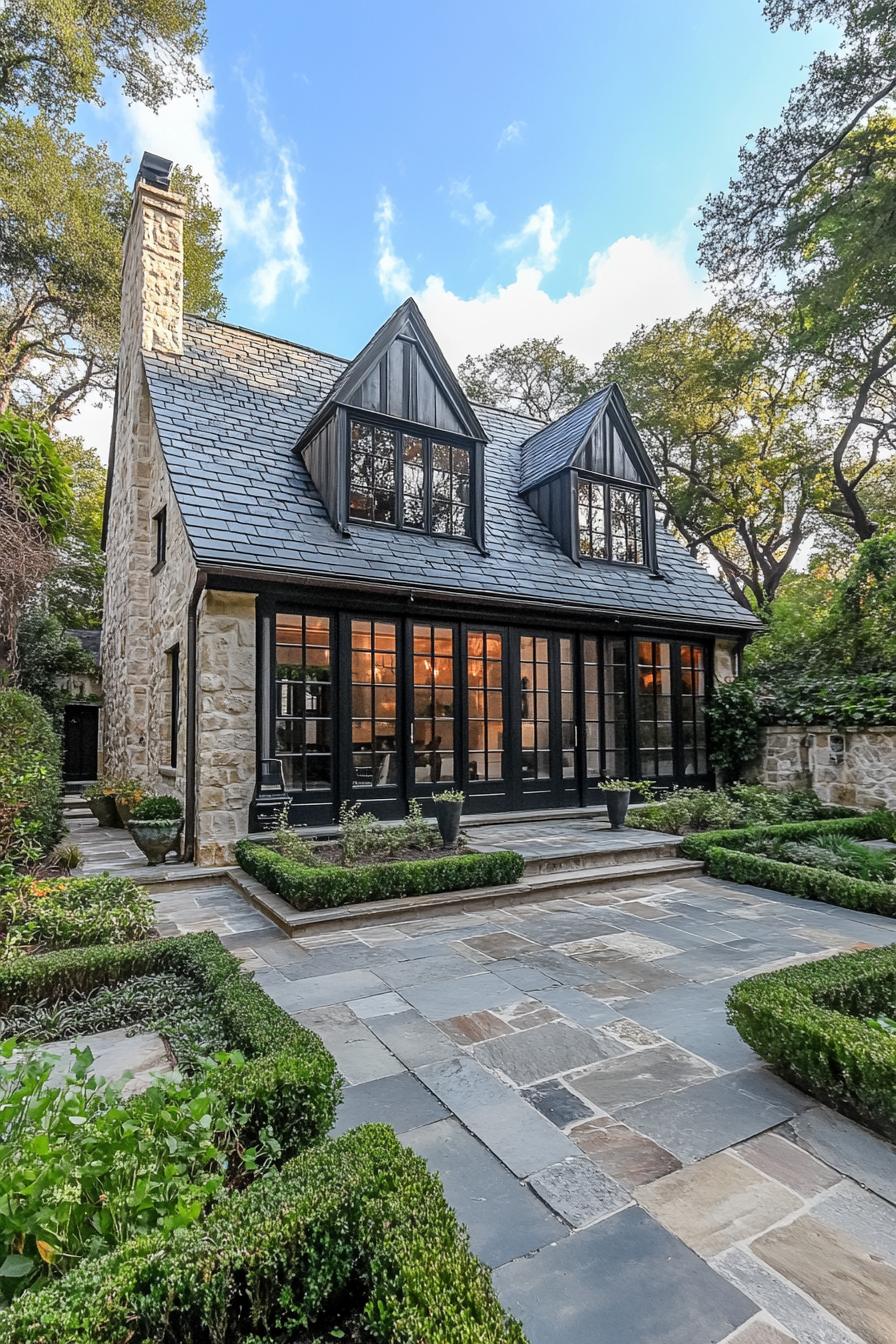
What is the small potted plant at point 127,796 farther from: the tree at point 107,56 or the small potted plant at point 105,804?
the tree at point 107,56

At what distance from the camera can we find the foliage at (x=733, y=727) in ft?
34.0

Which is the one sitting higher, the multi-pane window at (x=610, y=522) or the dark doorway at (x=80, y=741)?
the multi-pane window at (x=610, y=522)

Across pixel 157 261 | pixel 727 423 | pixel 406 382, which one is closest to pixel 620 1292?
pixel 406 382

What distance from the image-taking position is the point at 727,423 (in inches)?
726

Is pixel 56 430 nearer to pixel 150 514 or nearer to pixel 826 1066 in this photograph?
pixel 150 514

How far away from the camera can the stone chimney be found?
8.94 metres

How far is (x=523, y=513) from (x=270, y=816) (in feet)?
21.7

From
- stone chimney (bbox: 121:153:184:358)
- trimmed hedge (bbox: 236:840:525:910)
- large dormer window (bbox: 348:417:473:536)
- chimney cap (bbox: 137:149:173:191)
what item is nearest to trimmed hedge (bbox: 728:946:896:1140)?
trimmed hedge (bbox: 236:840:525:910)

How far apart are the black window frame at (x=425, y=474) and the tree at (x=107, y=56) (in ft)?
40.8

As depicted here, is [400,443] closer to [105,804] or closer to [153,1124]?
[105,804]

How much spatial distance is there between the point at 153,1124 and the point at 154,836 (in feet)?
17.1

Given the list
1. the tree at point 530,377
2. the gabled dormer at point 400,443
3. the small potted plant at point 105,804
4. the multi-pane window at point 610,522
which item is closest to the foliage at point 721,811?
the multi-pane window at point 610,522

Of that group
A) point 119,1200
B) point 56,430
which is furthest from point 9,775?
point 56,430

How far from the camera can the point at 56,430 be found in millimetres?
19453
